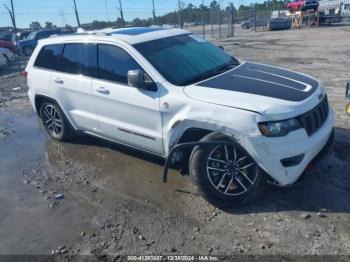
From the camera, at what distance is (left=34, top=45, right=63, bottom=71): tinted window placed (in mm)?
5504

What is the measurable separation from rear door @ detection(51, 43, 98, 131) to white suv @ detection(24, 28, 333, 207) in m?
0.02

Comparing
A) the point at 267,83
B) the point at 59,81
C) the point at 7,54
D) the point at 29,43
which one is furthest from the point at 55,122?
the point at 29,43

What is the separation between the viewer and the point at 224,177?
3.80 metres

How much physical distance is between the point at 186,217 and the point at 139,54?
6.64ft

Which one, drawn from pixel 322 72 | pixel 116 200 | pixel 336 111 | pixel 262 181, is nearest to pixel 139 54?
pixel 116 200

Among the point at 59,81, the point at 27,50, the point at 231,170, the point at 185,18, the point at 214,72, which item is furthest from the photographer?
the point at 185,18

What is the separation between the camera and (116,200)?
4203mm

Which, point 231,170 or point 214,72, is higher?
point 214,72

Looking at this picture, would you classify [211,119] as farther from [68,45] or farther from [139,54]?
[68,45]

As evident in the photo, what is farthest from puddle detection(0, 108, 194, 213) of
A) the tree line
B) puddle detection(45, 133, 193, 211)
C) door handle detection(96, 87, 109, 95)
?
the tree line

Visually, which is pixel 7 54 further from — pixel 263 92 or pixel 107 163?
pixel 263 92

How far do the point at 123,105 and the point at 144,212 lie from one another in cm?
140

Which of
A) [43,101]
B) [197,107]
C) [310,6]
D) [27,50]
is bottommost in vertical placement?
[27,50]

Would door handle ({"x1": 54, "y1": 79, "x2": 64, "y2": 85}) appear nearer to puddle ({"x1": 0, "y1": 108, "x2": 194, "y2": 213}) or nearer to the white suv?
the white suv
